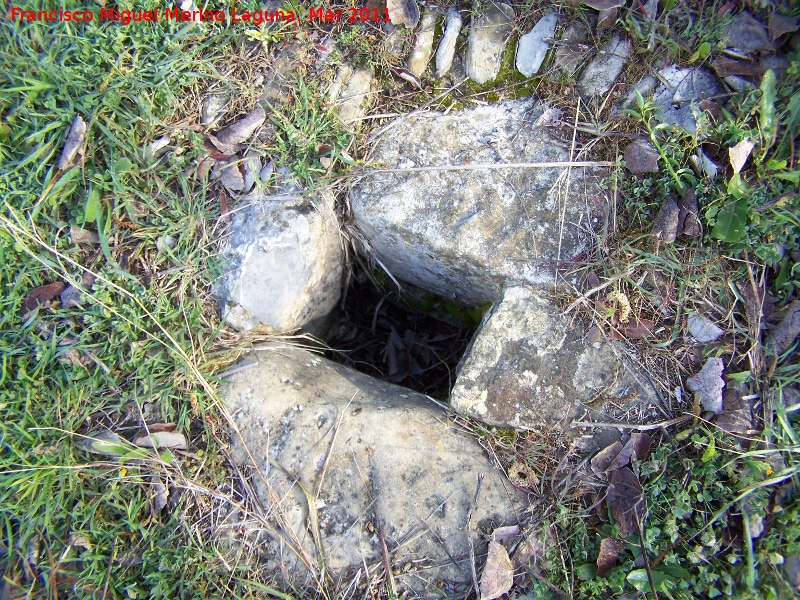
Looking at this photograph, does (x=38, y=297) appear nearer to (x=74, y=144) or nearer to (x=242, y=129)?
(x=74, y=144)

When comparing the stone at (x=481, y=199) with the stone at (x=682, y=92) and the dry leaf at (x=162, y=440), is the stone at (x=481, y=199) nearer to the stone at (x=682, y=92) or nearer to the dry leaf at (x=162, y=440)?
the stone at (x=682, y=92)

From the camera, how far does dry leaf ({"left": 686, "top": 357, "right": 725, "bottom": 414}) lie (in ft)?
5.81

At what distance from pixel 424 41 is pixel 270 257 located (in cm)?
116

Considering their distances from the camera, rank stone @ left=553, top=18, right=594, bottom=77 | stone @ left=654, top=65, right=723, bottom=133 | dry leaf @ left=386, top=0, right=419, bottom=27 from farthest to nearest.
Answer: dry leaf @ left=386, top=0, right=419, bottom=27, stone @ left=553, top=18, right=594, bottom=77, stone @ left=654, top=65, right=723, bottom=133

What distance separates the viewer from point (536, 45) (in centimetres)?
208

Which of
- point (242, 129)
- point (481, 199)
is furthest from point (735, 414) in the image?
point (242, 129)

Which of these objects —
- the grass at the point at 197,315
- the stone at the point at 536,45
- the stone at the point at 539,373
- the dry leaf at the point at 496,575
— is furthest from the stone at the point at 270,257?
the dry leaf at the point at 496,575

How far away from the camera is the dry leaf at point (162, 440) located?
1.96 metres

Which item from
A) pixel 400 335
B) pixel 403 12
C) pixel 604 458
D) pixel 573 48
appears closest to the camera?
pixel 604 458

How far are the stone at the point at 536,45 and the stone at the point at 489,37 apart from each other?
81 mm

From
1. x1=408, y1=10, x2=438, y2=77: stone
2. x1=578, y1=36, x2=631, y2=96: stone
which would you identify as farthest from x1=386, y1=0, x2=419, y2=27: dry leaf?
x1=578, y1=36, x2=631, y2=96: stone

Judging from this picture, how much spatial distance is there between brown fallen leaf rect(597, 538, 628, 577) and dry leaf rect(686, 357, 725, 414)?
58 cm

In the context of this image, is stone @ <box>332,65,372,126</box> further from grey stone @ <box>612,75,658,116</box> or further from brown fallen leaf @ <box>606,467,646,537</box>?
brown fallen leaf @ <box>606,467,646,537</box>

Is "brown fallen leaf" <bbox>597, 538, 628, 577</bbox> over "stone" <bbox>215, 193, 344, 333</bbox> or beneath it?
beneath
